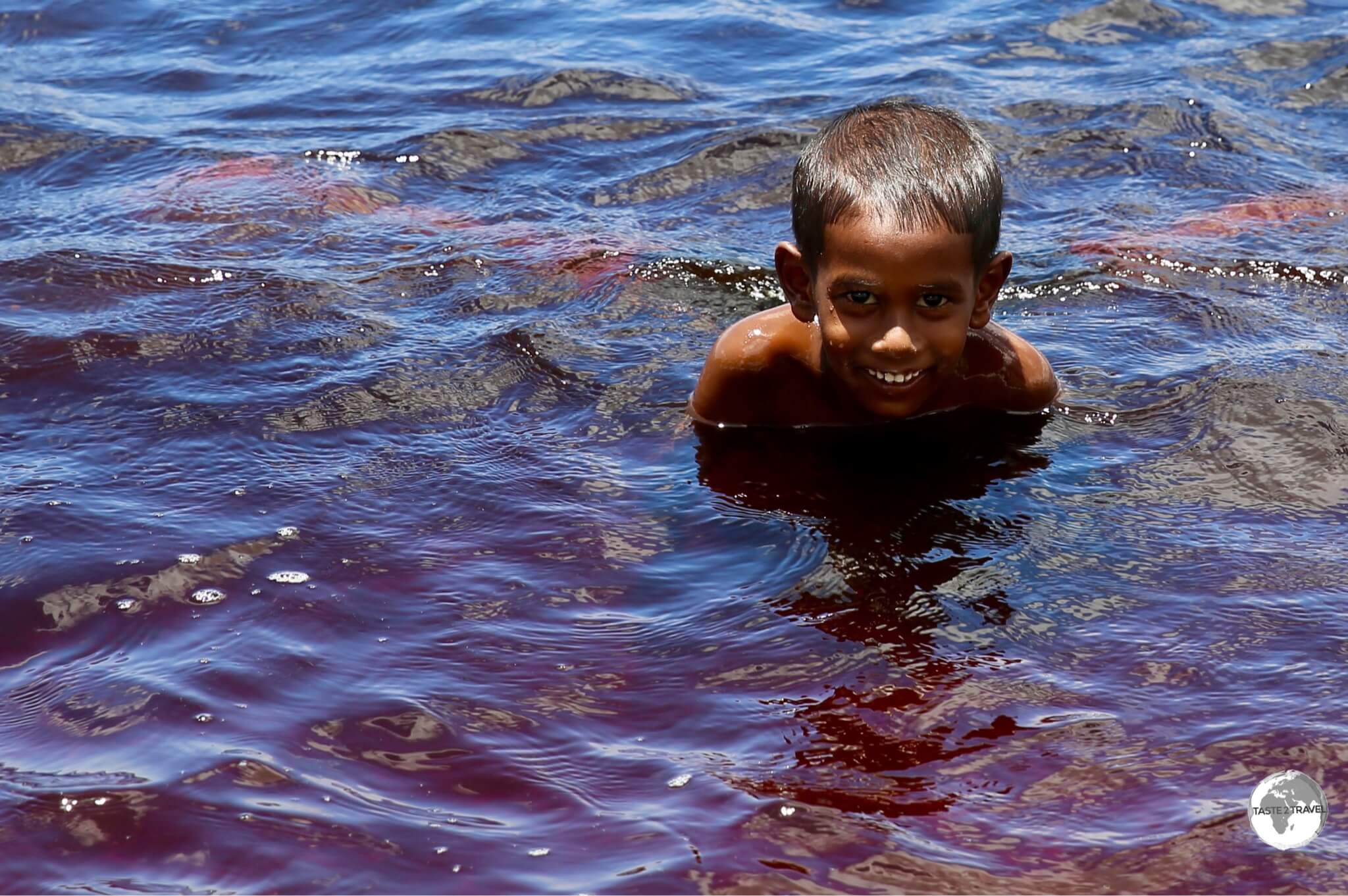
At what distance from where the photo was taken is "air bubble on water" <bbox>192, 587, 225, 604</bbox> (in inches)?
139

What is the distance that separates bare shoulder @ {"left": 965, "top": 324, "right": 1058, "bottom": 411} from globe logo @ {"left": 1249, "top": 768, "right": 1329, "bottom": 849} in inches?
77.1

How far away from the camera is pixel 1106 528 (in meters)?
3.92

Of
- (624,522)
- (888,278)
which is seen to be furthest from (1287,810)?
(624,522)

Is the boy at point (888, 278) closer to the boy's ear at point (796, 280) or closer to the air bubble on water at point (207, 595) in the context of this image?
the boy's ear at point (796, 280)

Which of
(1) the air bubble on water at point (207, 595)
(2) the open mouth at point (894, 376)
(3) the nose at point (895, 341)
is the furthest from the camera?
(2) the open mouth at point (894, 376)

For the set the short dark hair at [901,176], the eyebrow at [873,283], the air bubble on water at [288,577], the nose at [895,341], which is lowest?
the air bubble on water at [288,577]

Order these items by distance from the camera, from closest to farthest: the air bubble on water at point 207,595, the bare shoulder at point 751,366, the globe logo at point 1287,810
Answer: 1. the globe logo at point 1287,810
2. the air bubble on water at point 207,595
3. the bare shoulder at point 751,366

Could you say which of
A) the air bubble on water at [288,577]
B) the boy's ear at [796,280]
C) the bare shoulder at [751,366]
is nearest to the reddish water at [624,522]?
the air bubble on water at [288,577]

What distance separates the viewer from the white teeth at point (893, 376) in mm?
4012

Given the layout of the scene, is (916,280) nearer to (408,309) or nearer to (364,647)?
(364,647)

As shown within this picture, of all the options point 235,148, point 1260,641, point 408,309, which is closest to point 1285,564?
point 1260,641

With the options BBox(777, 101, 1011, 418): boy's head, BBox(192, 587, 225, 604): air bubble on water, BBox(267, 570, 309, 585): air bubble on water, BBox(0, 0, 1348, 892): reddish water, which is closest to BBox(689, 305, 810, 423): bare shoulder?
BBox(0, 0, 1348, 892): reddish water

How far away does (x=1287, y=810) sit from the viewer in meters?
2.70

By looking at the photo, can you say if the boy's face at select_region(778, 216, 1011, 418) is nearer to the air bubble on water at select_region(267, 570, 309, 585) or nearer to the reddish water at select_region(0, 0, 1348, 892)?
the reddish water at select_region(0, 0, 1348, 892)
